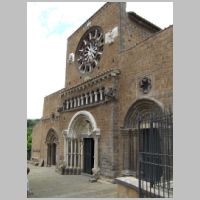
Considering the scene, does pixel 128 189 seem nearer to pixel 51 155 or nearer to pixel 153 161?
pixel 153 161

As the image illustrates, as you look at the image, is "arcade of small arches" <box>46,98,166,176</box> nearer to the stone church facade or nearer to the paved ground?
the stone church facade

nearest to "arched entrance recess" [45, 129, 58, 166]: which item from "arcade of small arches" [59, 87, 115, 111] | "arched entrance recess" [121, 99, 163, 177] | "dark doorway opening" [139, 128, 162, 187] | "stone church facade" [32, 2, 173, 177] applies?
"stone church facade" [32, 2, 173, 177]

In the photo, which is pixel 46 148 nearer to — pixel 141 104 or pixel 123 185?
pixel 141 104

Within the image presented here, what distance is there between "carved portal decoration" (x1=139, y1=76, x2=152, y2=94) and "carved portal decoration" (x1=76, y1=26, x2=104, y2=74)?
4.54 metres

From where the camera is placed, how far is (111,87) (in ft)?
40.4

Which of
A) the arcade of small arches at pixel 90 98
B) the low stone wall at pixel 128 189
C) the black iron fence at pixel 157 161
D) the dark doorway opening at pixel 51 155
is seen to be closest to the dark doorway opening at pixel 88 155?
the arcade of small arches at pixel 90 98

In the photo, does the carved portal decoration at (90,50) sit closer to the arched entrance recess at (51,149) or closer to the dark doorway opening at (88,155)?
the dark doorway opening at (88,155)

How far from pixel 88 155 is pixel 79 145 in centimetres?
107

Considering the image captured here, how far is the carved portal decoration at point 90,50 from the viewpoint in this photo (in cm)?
1492

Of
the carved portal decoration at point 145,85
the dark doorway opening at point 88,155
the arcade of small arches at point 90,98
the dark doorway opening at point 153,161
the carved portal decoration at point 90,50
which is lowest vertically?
the dark doorway opening at point 88,155

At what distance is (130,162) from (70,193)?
296 centimetres

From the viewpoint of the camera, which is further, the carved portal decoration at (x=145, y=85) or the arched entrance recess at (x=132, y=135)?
the arched entrance recess at (x=132, y=135)

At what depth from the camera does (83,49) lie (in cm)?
1692

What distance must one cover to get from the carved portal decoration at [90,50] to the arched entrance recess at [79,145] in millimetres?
3093
